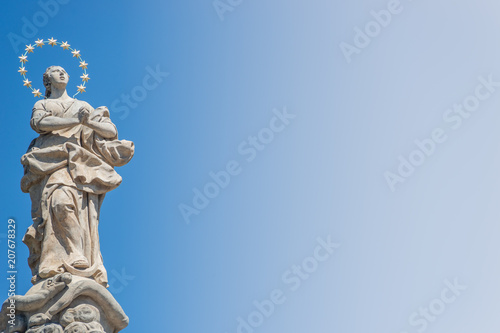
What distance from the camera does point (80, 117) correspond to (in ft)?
42.5

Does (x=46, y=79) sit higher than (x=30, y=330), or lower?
higher

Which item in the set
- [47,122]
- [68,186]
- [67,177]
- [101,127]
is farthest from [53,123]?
[68,186]

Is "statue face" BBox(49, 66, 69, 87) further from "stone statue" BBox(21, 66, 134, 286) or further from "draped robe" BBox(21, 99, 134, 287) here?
"draped robe" BBox(21, 99, 134, 287)

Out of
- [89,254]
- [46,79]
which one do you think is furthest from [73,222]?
[46,79]

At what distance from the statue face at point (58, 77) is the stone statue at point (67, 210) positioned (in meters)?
0.02

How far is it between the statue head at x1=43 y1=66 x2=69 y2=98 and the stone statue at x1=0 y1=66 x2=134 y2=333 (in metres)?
0.02

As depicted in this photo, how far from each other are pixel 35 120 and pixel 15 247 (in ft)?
6.07

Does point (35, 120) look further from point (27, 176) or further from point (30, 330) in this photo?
point (30, 330)

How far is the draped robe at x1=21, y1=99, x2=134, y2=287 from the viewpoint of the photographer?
39.9ft

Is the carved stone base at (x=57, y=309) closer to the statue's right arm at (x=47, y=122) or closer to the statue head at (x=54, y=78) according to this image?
the statue's right arm at (x=47, y=122)

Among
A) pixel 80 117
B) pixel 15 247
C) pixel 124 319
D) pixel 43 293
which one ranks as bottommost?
pixel 124 319

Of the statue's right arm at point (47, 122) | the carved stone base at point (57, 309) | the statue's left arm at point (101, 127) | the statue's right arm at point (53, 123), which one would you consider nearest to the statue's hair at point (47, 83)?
the statue's right arm at point (47, 122)

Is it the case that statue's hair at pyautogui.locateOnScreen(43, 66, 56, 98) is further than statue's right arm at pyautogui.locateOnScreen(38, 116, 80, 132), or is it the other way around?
statue's hair at pyautogui.locateOnScreen(43, 66, 56, 98)

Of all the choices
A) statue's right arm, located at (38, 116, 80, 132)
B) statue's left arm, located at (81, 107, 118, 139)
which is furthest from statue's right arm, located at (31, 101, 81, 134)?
statue's left arm, located at (81, 107, 118, 139)
